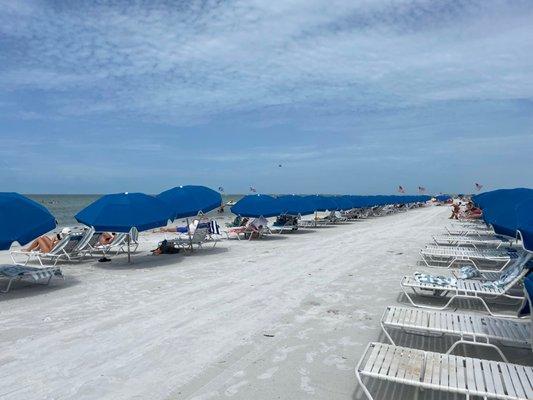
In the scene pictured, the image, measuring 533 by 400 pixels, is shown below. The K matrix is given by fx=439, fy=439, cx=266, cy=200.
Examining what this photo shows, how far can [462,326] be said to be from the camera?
4.63 m

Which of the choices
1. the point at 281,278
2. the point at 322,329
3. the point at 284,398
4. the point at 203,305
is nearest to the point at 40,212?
the point at 203,305

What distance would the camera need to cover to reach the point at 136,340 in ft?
16.7

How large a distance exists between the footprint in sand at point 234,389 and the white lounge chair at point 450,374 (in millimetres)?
1073

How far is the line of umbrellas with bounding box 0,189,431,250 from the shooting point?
24.3 feet

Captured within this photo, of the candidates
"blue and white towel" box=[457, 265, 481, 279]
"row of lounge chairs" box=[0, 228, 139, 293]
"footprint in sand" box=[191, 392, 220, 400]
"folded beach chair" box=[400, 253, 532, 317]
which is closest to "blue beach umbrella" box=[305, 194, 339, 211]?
"row of lounge chairs" box=[0, 228, 139, 293]

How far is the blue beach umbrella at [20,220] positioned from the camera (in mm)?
7160

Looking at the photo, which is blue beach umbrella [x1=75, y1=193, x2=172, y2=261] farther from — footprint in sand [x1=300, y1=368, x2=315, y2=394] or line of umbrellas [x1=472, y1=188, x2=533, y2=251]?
line of umbrellas [x1=472, y1=188, x2=533, y2=251]

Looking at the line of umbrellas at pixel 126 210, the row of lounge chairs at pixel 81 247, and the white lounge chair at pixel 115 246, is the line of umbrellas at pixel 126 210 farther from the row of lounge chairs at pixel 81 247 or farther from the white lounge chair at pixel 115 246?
the white lounge chair at pixel 115 246

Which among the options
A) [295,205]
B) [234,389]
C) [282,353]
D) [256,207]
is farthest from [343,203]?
[234,389]

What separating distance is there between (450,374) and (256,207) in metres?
12.8

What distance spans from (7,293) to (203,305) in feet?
12.2

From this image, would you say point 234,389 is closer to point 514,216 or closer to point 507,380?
point 507,380

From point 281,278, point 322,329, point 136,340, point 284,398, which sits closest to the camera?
point 284,398

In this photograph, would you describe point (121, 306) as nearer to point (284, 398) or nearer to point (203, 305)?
point (203, 305)
